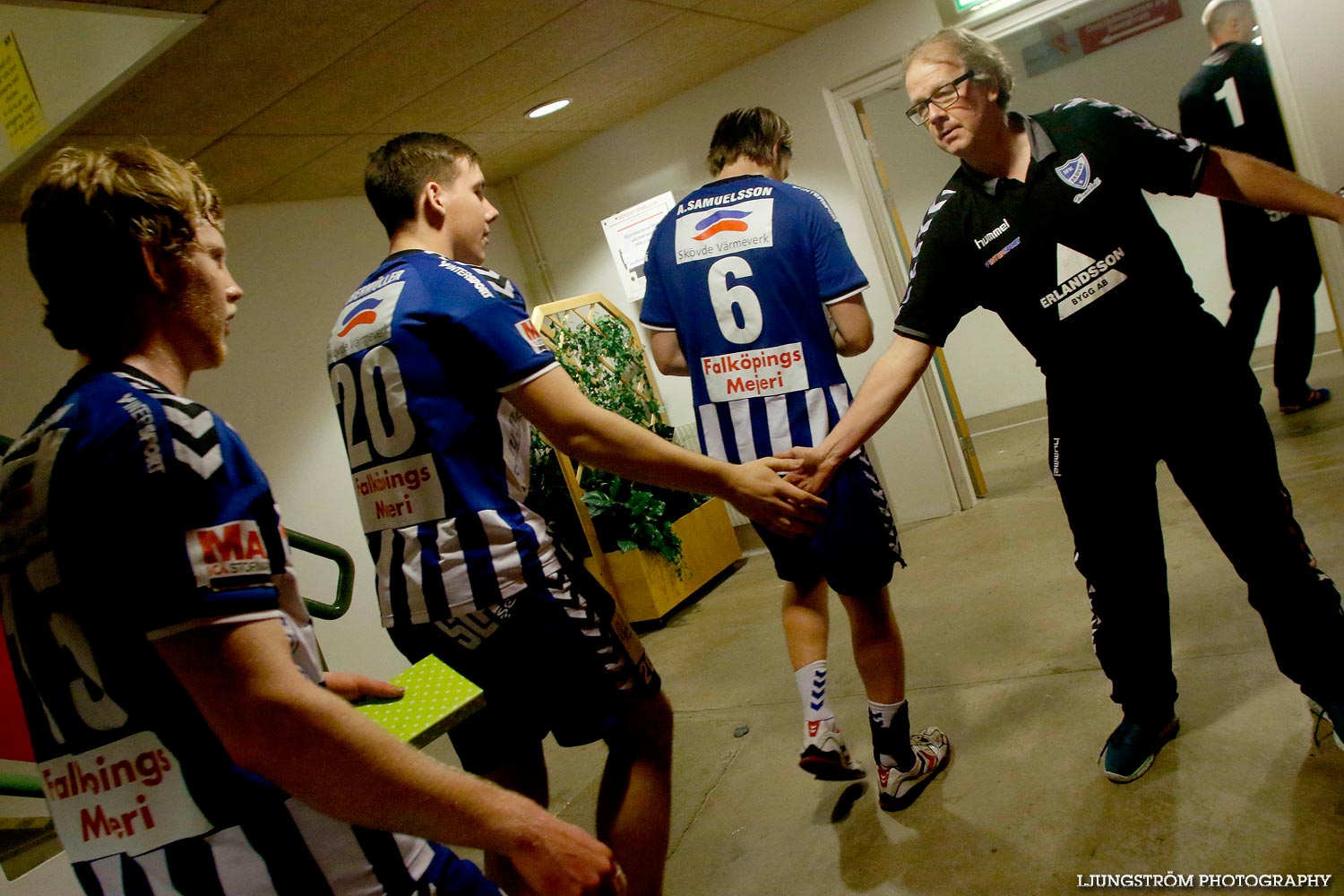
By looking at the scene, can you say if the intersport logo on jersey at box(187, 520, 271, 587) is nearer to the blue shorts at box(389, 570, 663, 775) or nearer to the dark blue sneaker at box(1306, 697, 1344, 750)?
the blue shorts at box(389, 570, 663, 775)

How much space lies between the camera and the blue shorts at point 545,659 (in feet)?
4.77

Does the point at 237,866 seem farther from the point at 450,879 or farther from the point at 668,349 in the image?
the point at 668,349

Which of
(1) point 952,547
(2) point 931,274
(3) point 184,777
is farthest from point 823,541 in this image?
(1) point 952,547

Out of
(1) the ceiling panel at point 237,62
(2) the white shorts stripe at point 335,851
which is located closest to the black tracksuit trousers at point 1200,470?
(2) the white shorts stripe at point 335,851

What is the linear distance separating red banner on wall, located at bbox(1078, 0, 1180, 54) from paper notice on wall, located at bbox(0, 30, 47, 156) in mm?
6831

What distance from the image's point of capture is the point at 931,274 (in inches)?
72.4

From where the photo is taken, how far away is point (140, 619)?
749 mm

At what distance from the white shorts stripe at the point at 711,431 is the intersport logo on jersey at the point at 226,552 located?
1602 mm

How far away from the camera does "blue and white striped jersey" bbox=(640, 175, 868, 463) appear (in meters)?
2.17

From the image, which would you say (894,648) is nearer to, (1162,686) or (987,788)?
(987,788)

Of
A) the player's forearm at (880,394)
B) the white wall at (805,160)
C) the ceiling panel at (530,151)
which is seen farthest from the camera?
the ceiling panel at (530,151)

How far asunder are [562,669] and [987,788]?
122cm

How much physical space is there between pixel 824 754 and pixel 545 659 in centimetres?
94

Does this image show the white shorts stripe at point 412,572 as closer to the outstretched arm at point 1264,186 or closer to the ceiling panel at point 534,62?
the outstretched arm at point 1264,186
